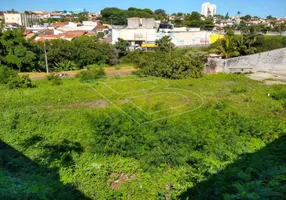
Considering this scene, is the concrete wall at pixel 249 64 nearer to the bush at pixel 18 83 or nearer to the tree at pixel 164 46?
the tree at pixel 164 46

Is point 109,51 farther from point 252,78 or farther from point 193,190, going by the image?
point 193,190

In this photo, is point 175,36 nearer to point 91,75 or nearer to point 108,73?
point 108,73

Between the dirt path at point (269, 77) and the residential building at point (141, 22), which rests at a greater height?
the residential building at point (141, 22)

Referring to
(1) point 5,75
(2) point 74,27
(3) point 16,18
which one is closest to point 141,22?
(2) point 74,27

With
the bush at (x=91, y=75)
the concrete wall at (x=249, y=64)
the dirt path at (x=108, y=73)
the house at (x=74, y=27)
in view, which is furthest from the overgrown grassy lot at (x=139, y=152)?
the house at (x=74, y=27)

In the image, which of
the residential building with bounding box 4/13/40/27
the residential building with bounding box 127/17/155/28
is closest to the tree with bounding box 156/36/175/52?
the residential building with bounding box 127/17/155/28
